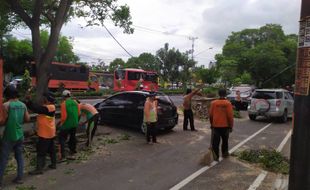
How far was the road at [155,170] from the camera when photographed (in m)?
7.07

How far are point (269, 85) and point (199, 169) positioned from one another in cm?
3961

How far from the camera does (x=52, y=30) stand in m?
11.8

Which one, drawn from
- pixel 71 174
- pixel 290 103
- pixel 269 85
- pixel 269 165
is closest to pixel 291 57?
pixel 269 85

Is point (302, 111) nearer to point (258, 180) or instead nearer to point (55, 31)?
point (258, 180)

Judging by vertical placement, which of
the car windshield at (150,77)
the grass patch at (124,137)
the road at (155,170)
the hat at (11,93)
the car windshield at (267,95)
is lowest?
the road at (155,170)

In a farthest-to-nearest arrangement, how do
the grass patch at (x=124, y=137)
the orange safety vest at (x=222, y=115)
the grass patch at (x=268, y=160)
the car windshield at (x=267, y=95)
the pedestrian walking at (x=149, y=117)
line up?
the car windshield at (x=267, y=95) → the grass patch at (x=124, y=137) → the pedestrian walking at (x=149, y=117) → the orange safety vest at (x=222, y=115) → the grass patch at (x=268, y=160)

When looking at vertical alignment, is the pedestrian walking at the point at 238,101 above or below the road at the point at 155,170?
above

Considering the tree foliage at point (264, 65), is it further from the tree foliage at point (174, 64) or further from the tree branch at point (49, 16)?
the tree branch at point (49, 16)

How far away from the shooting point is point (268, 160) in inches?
357

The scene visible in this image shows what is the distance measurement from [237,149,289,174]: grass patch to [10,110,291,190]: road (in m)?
0.31

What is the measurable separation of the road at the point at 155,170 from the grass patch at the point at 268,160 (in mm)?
312

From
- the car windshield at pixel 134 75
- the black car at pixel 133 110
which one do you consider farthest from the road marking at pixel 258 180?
the car windshield at pixel 134 75

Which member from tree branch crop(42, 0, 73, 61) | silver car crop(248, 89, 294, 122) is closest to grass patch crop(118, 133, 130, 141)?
tree branch crop(42, 0, 73, 61)

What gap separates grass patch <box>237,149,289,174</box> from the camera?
8594 millimetres
